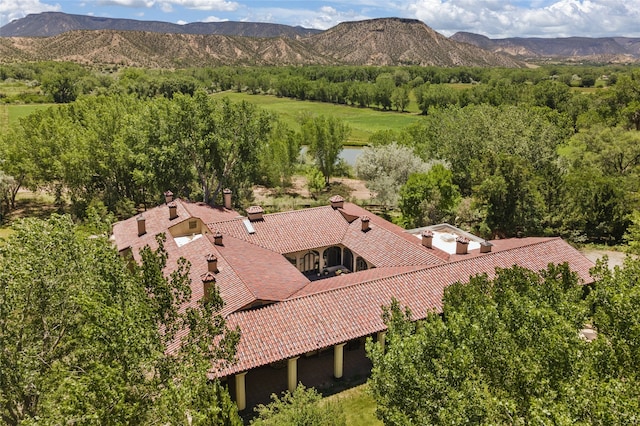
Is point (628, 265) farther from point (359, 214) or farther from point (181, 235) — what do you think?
point (181, 235)

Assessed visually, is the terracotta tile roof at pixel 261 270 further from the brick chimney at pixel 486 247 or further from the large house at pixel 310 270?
the brick chimney at pixel 486 247

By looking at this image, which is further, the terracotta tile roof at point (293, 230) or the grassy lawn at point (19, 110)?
the grassy lawn at point (19, 110)

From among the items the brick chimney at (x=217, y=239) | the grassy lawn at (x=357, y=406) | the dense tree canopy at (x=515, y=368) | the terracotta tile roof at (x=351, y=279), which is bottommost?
the grassy lawn at (x=357, y=406)

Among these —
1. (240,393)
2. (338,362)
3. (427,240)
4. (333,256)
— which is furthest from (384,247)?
(240,393)

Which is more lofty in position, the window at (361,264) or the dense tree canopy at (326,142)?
the dense tree canopy at (326,142)

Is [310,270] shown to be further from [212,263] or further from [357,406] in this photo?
[357,406]

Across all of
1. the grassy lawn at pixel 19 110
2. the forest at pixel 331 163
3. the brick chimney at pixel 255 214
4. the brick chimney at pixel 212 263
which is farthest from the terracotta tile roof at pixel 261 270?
the grassy lawn at pixel 19 110

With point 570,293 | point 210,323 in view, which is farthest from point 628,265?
point 210,323
